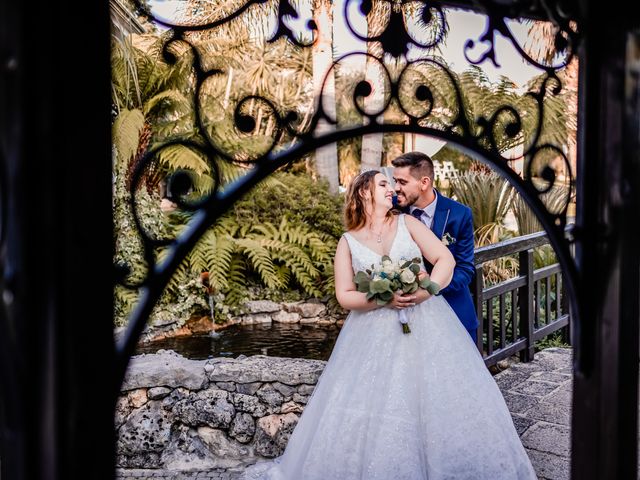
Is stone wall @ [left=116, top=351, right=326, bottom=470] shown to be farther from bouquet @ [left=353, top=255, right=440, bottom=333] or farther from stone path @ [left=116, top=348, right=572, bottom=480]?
bouquet @ [left=353, top=255, right=440, bottom=333]

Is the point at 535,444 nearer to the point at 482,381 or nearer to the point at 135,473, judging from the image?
the point at 482,381

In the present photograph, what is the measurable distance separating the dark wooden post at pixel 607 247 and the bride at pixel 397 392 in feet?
6.02

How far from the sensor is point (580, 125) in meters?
1.28

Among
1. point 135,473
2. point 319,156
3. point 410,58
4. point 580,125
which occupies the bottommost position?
point 135,473

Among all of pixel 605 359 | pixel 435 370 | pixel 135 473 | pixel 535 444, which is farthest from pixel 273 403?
pixel 605 359

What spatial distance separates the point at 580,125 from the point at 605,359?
484mm

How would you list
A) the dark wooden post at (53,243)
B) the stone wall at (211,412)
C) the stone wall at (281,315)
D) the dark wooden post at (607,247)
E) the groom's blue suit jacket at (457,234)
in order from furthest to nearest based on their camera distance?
the stone wall at (281,315) < the stone wall at (211,412) < the groom's blue suit jacket at (457,234) < the dark wooden post at (607,247) < the dark wooden post at (53,243)

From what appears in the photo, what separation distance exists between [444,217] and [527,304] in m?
2.49

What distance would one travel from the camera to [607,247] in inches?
48.0

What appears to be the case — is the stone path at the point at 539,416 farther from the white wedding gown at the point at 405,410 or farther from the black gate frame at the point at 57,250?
the black gate frame at the point at 57,250

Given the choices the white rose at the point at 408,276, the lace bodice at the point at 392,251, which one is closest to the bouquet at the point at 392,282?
the white rose at the point at 408,276

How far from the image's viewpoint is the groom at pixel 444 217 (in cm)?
359

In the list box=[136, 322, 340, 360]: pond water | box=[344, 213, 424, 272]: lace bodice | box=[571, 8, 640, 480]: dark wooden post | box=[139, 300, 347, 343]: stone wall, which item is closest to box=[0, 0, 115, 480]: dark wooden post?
box=[571, 8, 640, 480]: dark wooden post

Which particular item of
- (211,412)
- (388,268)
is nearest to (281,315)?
(211,412)
